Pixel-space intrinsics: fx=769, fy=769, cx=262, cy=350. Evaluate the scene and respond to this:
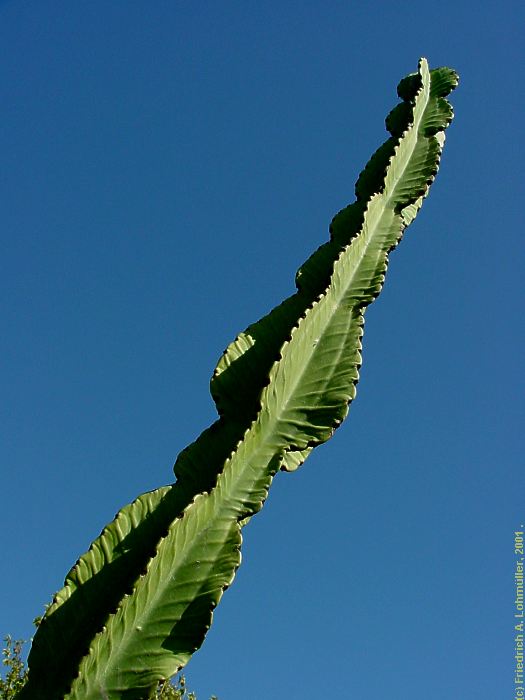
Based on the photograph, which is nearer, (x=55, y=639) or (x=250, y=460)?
(x=55, y=639)

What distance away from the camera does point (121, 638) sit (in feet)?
5.99

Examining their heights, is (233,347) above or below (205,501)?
above

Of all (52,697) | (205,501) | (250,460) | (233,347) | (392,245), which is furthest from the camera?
(392,245)

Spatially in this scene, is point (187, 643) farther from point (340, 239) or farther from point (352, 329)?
point (340, 239)

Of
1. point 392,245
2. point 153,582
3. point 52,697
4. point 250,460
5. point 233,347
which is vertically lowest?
point 52,697

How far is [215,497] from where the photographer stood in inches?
78.6

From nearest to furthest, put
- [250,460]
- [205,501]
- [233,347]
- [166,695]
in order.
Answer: [205,501] < [250,460] < [233,347] < [166,695]

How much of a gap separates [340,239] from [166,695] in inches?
270

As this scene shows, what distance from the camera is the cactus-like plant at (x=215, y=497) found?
1.84 metres

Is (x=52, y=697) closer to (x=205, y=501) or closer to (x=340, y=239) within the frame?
(x=205, y=501)

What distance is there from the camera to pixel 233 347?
246 cm

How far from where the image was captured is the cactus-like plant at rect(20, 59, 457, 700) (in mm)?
1844

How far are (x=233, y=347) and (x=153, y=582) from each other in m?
0.84

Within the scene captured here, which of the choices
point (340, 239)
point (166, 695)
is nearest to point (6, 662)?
point (166, 695)
